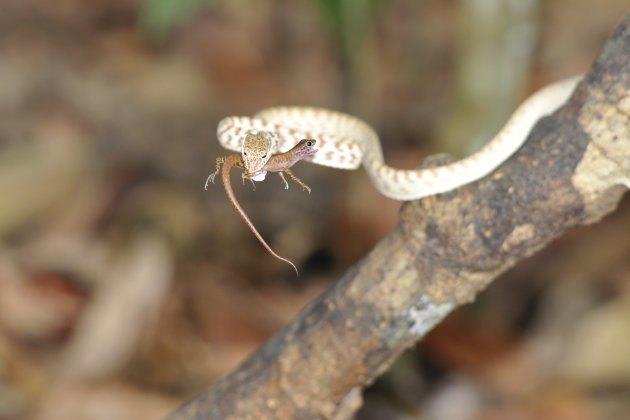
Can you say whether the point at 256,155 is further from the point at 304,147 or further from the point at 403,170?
the point at 403,170

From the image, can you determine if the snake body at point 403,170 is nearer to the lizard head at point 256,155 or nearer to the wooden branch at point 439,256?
the wooden branch at point 439,256

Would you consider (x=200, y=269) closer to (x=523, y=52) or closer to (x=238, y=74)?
(x=238, y=74)

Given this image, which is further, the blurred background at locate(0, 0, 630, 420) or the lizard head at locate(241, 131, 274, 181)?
the blurred background at locate(0, 0, 630, 420)

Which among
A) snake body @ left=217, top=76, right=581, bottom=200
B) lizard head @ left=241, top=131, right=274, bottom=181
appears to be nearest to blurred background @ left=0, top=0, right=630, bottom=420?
snake body @ left=217, top=76, right=581, bottom=200

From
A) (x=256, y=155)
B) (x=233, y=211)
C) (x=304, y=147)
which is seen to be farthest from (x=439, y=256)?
(x=233, y=211)

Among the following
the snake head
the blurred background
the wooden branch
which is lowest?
the wooden branch

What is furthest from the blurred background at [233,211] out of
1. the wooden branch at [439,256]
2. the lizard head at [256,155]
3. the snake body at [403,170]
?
the lizard head at [256,155]

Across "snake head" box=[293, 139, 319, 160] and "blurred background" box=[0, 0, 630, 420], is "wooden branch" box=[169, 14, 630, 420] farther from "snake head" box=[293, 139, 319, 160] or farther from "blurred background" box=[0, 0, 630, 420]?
"blurred background" box=[0, 0, 630, 420]
